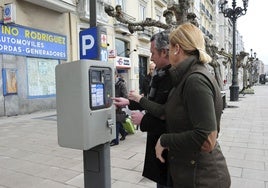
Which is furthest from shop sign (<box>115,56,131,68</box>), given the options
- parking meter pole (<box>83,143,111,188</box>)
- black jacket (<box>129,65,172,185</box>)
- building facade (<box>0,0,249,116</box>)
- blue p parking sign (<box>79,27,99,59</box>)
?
black jacket (<box>129,65,172,185</box>)

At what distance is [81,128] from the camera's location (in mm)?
2490

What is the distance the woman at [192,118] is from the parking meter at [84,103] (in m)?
0.79

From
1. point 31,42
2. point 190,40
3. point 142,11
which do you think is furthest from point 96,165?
point 142,11

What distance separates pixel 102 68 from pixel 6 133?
6.37m

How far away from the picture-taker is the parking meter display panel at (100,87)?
8.30 ft

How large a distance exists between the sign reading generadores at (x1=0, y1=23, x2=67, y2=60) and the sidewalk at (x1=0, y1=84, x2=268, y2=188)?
15.9 feet

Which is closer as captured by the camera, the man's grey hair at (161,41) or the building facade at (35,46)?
the man's grey hair at (161,41)

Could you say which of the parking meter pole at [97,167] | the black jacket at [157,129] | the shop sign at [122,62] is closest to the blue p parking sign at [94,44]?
the black jacket at [157,129]

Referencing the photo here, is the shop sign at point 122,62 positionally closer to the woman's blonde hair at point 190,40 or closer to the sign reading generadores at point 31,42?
the sign reading generadores at point 31,42

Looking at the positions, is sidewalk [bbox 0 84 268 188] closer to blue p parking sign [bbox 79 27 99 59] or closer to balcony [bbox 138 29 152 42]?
blue p parking sign [bbox 79 27 99 59]

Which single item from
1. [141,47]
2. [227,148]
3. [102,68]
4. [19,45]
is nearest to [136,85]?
[141,47]

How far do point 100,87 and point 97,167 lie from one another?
2.66ft

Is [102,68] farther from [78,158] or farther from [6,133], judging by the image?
[6,133]

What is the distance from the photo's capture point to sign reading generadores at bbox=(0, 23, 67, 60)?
12.0 m
